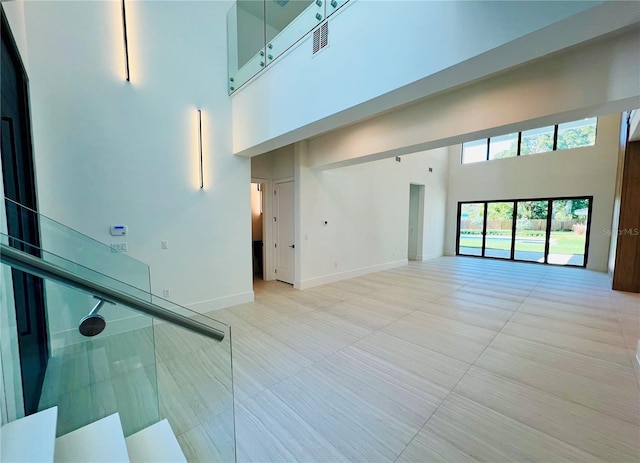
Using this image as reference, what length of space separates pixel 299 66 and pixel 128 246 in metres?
3.28

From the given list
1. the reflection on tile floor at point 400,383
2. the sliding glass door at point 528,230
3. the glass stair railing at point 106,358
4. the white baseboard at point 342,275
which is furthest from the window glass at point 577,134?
the glass stair railing at point 106,358

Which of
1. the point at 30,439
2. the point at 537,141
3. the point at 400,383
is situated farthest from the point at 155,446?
the point at 537,141

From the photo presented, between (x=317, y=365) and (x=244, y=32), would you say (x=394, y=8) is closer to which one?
(x=244, y=32)

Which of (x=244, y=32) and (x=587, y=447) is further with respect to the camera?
(x=244, y=32)

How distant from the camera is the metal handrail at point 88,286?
94 cm

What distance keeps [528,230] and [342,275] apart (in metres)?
6.93

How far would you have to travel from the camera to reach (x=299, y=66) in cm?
301

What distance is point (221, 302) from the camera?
4320 millimetres

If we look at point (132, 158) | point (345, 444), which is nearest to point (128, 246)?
point (132, 158)

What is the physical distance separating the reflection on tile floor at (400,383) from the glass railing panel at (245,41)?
378 centimetres

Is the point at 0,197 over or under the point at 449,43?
under

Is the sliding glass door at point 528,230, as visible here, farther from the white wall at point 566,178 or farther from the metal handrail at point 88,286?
the metal handrail at point 88,286

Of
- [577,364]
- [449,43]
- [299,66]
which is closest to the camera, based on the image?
[449,43]

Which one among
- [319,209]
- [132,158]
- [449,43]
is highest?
[449,43]
